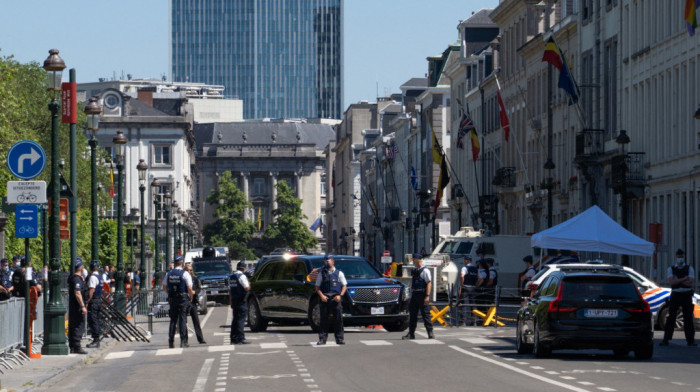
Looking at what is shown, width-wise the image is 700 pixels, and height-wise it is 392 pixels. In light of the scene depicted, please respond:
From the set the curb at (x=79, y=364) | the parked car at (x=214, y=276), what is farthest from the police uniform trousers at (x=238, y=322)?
the parked car at (x=214, y=276)

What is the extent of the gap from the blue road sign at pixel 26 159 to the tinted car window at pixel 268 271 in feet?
42.5

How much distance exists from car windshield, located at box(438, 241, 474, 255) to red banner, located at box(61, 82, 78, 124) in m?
20.3

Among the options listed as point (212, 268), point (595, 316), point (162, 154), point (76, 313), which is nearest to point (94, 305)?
point (76, 313)

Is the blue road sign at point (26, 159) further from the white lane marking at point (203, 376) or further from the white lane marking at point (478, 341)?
the white lane marking at point (478, 341)

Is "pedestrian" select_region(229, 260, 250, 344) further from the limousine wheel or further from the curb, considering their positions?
the limousine wheel

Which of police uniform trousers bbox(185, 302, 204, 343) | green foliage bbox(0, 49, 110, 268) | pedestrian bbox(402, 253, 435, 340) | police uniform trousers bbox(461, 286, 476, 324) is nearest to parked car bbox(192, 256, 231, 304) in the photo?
green foliage bbox(0, 49, 110, 268)

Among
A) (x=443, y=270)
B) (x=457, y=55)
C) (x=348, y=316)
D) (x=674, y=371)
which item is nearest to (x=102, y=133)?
(x=457, y=55)

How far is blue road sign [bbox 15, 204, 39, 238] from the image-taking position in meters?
26.8

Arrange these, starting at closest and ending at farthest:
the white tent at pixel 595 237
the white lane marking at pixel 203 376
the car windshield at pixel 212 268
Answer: the white lane marking at pixel 203 376
the white tent at pixel 595 237
the car windshield at pixel 212 268

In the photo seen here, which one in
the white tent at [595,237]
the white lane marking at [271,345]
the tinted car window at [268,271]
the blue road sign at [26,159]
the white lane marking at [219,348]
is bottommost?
the white lane marking at [219,348]

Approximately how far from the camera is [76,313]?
30.0 m

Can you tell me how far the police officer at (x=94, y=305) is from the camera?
31.8 m

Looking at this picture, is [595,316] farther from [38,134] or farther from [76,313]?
[38,134]

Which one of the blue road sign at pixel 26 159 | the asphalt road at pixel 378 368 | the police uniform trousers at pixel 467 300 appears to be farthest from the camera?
the police uniform trousers at pixel 467 300
